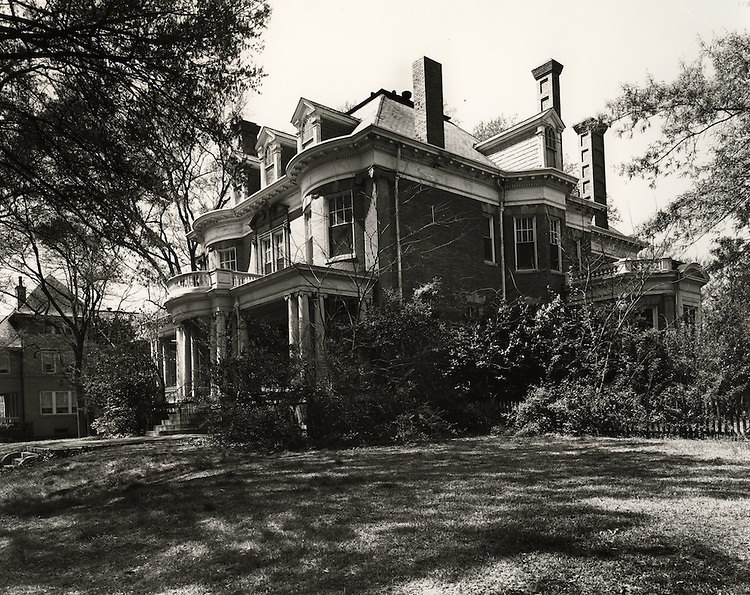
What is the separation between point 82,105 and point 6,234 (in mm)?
12330

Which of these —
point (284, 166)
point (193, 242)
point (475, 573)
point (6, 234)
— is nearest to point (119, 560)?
point (475, 573)

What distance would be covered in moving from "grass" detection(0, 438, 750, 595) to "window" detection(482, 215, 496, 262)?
44.5 ft

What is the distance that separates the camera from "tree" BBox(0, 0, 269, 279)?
28.2ft

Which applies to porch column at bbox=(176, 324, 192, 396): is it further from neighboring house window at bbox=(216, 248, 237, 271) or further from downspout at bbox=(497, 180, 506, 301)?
downspout at bbox=(497, 180, 506, 301)

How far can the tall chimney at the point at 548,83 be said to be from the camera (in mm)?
28219

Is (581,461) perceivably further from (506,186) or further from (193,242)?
(193,242)

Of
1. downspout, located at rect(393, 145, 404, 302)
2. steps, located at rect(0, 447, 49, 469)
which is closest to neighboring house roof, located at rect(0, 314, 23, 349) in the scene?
steps, located at rect(0, 447, 49, 469)

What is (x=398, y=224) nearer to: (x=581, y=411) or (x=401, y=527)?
(x=581, y=411)

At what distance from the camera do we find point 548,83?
28.5 metres

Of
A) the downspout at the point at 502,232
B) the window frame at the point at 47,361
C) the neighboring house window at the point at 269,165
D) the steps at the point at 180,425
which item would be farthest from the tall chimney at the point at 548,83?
the window frame at the point at 47,361

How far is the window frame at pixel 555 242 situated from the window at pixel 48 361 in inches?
1578

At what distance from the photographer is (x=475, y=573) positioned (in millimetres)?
4871

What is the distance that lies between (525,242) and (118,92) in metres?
18.6

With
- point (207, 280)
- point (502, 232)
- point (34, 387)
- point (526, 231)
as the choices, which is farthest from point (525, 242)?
point (34, 387)
